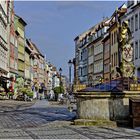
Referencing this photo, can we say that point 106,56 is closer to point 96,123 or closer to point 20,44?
point 20,44

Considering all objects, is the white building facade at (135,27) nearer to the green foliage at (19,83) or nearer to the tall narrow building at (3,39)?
the tall narrow building at (3,39)

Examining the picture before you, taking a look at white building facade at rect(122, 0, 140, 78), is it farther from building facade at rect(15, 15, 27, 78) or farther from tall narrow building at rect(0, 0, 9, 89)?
building facade at rect(15, 15, 27, 78)

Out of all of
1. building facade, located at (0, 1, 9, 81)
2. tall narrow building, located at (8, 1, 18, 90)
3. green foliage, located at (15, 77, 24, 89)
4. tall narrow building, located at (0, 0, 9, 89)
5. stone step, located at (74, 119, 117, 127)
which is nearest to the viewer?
stone step, located at (74, 119, 117, 127)

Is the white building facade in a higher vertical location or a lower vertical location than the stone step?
higher

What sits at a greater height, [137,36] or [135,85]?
[137,36]

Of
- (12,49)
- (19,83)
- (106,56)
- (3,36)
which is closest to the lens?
(3,36)

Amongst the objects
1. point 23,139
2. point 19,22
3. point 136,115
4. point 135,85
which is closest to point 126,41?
point 135,85

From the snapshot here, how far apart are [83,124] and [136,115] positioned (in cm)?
206

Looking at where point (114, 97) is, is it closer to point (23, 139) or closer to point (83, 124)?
point (83, 124)

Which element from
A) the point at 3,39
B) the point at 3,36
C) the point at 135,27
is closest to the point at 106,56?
the point at 3,36

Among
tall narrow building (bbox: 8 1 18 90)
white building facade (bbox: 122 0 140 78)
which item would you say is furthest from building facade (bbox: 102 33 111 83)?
white building facade (bbox: 122 0 140 78)

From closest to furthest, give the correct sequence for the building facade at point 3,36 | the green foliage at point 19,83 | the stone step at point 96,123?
the stone step at point 96,123, the building facade at point 3,36, the green foliage at point 19,83

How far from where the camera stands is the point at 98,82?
70.5ft

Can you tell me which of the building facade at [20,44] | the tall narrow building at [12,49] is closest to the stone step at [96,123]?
the tall narrow building at [12,49]
